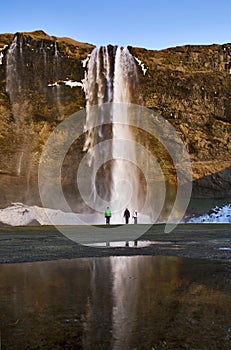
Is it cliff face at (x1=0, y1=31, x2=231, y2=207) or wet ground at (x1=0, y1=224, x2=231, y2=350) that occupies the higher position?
cliff face at (x1=0, y1=31, x2=231, y2=207)

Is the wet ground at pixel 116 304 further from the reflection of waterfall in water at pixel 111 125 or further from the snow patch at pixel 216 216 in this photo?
the reflection of waterfall in water at pixel 111 125

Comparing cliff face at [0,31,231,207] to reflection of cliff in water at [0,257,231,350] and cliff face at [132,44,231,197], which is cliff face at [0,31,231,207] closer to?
cliff face at [132,44,231,197]

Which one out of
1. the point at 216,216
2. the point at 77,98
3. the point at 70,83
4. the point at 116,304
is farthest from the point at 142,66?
the point at 116,304

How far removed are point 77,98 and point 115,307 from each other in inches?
1247

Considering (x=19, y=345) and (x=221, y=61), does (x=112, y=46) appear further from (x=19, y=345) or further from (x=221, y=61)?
(x=19, y=345)

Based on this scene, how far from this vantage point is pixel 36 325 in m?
4.61

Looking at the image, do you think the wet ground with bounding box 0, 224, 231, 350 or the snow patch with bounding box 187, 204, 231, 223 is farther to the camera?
the snow patch with bounding box 187, 204, 231, 223

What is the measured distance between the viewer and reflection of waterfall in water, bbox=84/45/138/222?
35.7 meters

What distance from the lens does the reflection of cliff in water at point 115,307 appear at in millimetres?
4141

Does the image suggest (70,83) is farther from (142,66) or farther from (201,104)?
(201,104)

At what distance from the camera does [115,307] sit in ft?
17.6

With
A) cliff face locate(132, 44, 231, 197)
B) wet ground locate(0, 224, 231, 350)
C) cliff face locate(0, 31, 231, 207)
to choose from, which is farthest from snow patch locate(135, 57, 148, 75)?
wet ground locate(0, 224, 231, 350)

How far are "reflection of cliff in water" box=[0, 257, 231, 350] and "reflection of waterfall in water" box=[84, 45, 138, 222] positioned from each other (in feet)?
91.1

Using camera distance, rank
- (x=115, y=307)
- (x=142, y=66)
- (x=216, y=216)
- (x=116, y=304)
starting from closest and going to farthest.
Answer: (x=115, y=307), (x=116, y=304), (x=216, y=216), (x=142, y=66)
